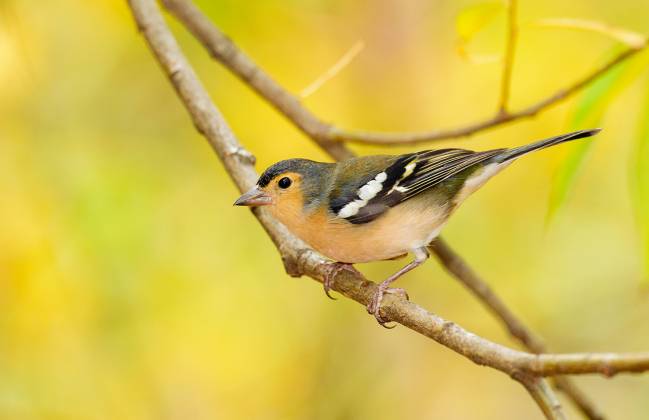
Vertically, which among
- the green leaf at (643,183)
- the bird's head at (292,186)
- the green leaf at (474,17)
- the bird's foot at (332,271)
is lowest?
the green leaf at (643,183)

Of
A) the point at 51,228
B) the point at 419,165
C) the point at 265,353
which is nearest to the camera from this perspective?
the point at 419,165

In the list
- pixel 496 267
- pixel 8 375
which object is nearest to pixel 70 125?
pixel 8 375

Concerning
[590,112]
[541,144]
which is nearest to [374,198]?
[541,144]

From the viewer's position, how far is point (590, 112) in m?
2.93

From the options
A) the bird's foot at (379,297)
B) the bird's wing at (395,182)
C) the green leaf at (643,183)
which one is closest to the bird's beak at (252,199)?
the bird's wing at (395,182)

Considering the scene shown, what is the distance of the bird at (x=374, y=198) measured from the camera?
397 centimetres

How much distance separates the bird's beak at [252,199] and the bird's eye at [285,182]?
0.28 m

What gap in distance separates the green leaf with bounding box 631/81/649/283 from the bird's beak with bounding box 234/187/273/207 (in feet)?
5.88

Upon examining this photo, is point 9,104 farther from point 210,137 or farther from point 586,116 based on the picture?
point 586,116

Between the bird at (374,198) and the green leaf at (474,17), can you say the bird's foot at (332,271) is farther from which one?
the green leaf at (474,17)

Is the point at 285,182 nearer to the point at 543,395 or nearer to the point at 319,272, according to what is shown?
the point at 319,272

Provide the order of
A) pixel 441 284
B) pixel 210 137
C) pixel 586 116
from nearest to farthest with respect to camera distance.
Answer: pixel 586 116
pixel 210 137
pixel 441 284

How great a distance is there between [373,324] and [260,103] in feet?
6.80

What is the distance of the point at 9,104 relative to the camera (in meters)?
5.43
